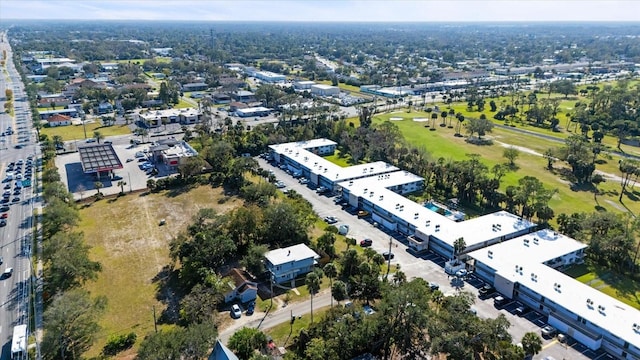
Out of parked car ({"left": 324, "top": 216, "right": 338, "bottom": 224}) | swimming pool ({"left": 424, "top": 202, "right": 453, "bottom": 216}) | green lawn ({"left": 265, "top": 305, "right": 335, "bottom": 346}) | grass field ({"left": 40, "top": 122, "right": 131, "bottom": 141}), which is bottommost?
green lawn ({"left": 265, "top": 305, "right": 335, "bottom": 346})

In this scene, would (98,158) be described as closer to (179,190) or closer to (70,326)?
(179,190)

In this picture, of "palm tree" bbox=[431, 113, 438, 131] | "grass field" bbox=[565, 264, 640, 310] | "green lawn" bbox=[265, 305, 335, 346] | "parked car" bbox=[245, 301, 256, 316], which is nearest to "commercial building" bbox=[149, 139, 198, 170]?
"parked car" bbox=[245, 301, 256, 316]

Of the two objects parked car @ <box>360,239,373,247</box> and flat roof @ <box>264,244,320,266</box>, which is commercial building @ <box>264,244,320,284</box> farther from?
parked car @ <box>360,239,373,247</box>

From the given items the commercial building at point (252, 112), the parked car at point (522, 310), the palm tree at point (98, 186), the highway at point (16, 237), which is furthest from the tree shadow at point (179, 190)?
the commercial building at point (252, 112)

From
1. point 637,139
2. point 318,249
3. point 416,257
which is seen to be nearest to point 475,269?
point 416,257

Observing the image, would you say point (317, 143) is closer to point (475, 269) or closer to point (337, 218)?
point (337, 218)
